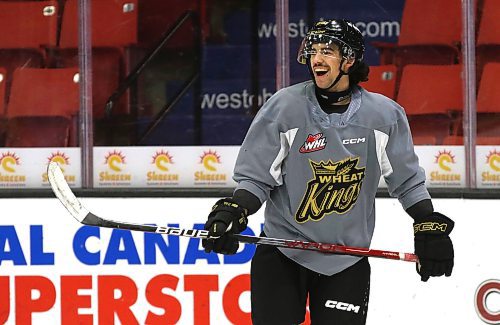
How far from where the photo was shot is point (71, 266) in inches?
187

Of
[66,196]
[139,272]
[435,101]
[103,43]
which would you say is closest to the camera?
[66,196]

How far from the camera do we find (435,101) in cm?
484

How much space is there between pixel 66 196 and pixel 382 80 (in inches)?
65.4

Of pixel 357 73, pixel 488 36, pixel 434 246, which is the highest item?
pixel 488 36

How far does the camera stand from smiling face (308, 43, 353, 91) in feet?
10.9

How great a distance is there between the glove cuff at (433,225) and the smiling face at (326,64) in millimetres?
441

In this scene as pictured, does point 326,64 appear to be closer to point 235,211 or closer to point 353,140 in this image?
point 353,140

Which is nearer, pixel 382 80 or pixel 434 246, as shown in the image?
pixel 434 246

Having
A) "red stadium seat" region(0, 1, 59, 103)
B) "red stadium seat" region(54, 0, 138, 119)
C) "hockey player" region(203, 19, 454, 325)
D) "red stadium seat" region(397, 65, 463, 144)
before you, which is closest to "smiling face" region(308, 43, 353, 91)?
"hockey player" region(203, 19, 454, 325)

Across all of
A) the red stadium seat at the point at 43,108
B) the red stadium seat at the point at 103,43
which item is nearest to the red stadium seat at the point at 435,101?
the red stadium seat at the point at 103,43

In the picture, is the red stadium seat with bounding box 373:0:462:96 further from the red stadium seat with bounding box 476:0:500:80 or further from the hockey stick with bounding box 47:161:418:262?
the hockey stick with bounding box 47:161:418:262

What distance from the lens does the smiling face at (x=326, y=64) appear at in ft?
10.9

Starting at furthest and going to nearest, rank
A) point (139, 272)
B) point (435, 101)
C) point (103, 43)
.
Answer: point (103, 43)
point (435, 101)
point (139, 272)

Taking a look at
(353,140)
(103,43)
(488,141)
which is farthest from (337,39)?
(103,43)
